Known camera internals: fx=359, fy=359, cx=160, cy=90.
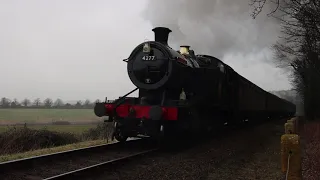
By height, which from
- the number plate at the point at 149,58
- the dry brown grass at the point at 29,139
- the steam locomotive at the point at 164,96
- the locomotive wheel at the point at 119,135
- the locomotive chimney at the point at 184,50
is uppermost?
the locomotive chimney at the point at 184,50

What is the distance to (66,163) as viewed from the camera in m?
7.52

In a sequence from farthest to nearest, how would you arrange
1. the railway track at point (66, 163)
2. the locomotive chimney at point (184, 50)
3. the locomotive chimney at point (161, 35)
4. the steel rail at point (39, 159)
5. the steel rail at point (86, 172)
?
the locomotive chimney at point (184, 50)
the locomotive chimney at point (161, 35)
the steel rail at point (39, 159)
the railway track at point (66, 163)
the steel rail at point (86, 172)

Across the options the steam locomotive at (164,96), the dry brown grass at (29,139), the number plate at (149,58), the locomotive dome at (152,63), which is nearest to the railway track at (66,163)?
the steam locomotive at (164,96)

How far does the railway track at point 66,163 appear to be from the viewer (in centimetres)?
626

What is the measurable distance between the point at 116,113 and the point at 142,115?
936 mm

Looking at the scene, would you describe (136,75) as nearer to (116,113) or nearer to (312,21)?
(116,113)

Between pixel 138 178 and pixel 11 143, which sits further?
pixel 11 143

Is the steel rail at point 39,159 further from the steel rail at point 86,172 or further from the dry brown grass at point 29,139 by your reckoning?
the dry brown grass at point 29,139

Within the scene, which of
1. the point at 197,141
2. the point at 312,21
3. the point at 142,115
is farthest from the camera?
the point at 312,21

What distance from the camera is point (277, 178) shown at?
6.41 metres

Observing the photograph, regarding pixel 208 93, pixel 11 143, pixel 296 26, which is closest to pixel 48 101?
pixel 11 143

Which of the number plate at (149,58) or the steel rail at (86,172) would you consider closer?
the steel rail at (86,172)

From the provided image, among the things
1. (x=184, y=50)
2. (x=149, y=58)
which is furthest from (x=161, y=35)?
(x=184, y=50)

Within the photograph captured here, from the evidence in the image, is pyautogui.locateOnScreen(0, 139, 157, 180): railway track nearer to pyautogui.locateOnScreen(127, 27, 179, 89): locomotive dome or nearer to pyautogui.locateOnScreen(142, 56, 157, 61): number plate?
pyautogui.locateOnScreen(127, 27, 179, 89): locomotive dome
